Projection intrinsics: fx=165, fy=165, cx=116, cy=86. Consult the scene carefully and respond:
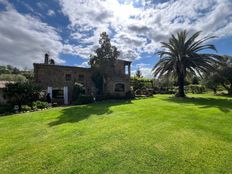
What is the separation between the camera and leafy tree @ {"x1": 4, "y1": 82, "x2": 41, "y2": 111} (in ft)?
55.8

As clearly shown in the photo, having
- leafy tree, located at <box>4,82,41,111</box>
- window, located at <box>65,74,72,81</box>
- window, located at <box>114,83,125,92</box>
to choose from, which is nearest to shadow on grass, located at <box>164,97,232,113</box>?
→ window, located at <box>114,83,125,92</box>

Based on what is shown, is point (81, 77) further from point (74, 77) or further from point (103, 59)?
point (103, 59)

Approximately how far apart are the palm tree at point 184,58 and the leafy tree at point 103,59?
22.2ft

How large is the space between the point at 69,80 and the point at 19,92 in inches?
326

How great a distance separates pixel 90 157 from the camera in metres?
5.31

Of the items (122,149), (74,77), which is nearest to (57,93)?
(74,77)

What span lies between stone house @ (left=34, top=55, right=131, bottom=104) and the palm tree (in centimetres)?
599

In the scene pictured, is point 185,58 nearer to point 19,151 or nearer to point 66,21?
point 66,21

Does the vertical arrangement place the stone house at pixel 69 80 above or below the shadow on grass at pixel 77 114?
above

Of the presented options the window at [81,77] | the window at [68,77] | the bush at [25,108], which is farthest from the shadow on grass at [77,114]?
the window at [81,77]

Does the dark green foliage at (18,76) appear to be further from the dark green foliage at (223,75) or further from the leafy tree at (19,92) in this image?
the dark green foliage at (223,75)

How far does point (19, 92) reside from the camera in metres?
17.3

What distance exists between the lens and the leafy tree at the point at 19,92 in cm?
1700

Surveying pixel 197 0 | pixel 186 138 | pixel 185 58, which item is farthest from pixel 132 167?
pixel 185 58
